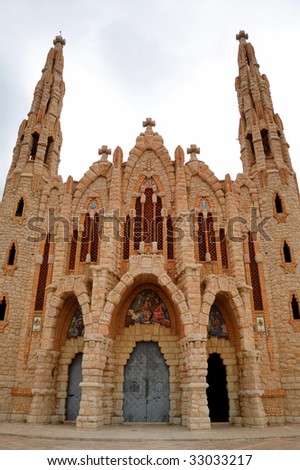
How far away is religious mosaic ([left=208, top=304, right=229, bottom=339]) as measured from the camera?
15.2 meters

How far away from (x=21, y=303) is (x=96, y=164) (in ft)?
27.8

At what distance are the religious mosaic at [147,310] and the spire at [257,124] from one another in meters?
9.48

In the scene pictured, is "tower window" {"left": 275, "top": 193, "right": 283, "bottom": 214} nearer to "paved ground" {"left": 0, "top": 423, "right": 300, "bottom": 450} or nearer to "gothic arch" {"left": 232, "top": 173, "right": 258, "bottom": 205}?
"gothic arch" {"left": 232, "top": 173, "right": 258, "bottom": 205}

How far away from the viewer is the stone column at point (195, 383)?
11758 millimetres

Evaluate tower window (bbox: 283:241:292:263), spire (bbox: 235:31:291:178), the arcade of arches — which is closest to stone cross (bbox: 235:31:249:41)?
spire (bbox: 235:31:291:178)

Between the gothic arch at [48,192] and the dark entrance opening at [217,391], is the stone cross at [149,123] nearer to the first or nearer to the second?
the gothic arch at [48,192]

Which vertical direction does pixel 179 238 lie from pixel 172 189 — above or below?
below

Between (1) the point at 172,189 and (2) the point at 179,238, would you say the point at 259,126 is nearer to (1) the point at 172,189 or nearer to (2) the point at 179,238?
(1) the point at 172,189

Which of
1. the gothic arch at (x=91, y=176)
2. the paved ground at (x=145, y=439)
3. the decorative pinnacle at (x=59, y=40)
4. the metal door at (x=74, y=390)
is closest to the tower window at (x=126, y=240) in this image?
the gothic arch at (x=91, y=176)

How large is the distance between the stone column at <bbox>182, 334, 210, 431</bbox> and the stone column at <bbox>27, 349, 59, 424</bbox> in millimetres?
5737

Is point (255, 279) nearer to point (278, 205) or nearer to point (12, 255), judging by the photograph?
point (278, 205)

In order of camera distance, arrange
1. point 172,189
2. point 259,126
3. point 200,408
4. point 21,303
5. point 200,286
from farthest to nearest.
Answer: point 259,126 → point 172,189 → point 21,303 → point 200,286 → point 200,408

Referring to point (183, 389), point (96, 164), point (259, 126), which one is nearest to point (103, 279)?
point (183, 389)

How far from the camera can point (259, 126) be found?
20.4 meters
